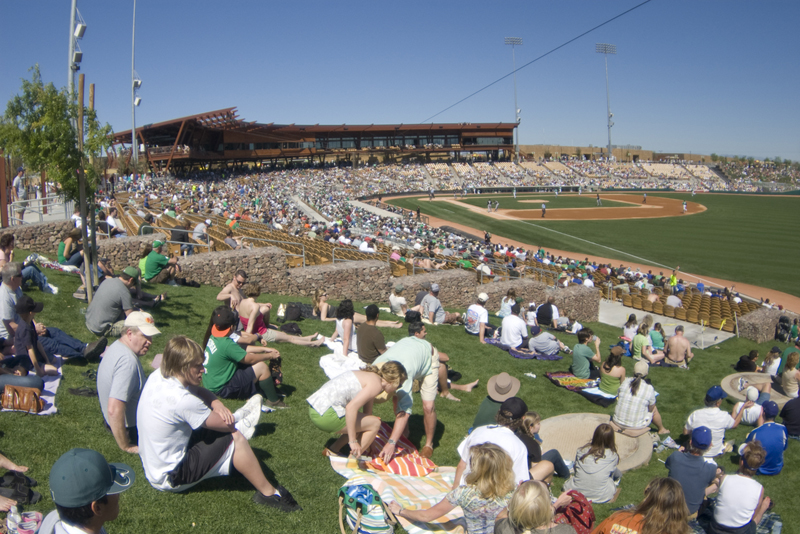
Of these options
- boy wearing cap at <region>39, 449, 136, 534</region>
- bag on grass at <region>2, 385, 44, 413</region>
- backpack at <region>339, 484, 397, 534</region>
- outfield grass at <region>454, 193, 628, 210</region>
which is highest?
outfield grass at <region>454, 193, 628, 210</region>

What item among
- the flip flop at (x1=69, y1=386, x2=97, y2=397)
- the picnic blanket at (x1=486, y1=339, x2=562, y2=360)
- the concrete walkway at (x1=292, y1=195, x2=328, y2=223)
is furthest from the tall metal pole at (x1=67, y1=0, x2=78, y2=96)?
the concrete walkway at (x1=292, y1=195, x2=328, y2=223)

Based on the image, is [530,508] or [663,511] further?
[663,511]

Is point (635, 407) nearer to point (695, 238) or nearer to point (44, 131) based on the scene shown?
point (44, 131)

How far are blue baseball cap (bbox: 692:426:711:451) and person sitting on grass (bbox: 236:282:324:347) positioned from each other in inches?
217

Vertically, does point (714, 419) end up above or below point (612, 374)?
below

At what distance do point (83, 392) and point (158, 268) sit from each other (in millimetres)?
5492

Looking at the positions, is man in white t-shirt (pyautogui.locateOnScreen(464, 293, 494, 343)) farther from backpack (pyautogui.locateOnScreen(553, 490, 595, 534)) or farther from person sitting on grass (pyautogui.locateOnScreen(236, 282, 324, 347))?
backpack (pyautogui.locateOnScreen(553, 490, 595, 534))

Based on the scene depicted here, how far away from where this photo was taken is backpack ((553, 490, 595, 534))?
14.1 ft

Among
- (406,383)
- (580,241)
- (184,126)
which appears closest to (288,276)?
(406,383)

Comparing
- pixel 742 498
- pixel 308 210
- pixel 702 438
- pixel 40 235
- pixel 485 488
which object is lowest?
pixel 742 498

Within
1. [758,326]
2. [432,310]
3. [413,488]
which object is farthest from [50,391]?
[758,326]

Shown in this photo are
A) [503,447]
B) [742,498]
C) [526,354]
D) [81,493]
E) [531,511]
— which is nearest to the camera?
[81,493]

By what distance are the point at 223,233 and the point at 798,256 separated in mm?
32551

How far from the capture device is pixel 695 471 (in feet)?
17.7
